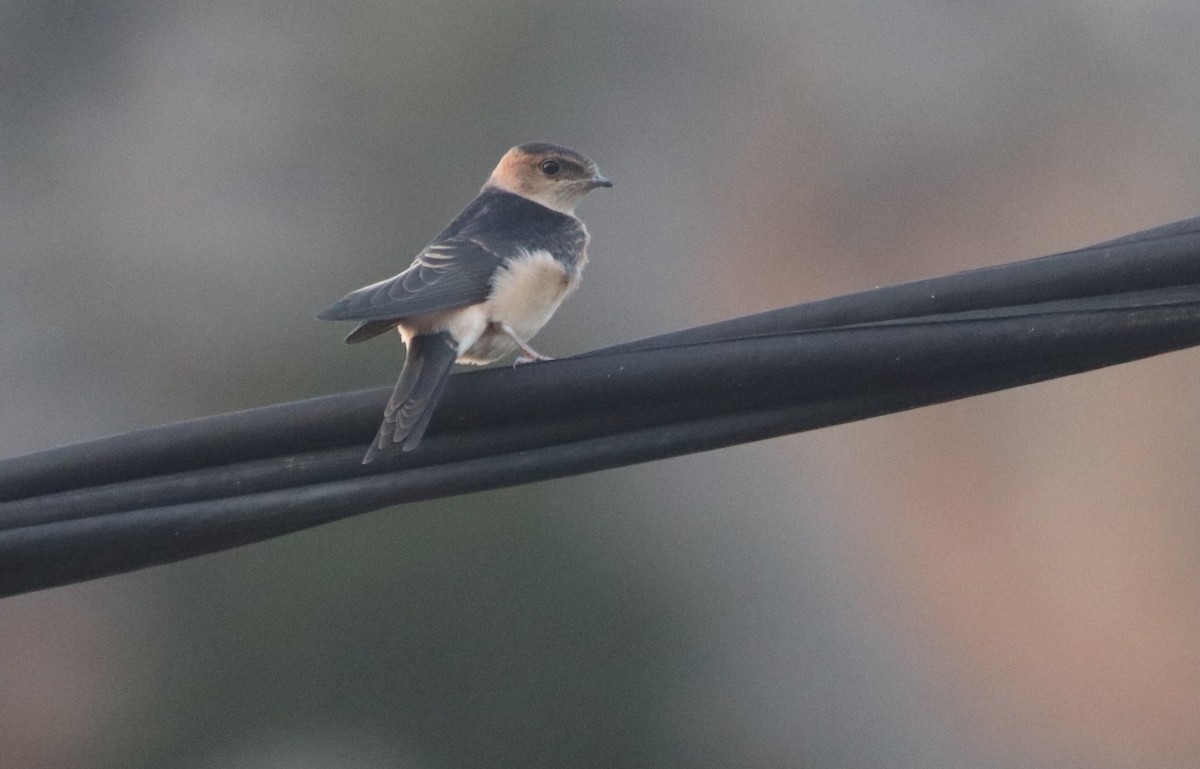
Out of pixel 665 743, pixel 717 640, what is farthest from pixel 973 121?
pixel 665 743

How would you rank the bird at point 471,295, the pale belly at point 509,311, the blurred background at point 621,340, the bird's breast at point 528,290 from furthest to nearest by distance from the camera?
the blurred background at point 621,340, the bird's breast at point 528,290, the pale belly at point 509,311, the bird at point 471,295

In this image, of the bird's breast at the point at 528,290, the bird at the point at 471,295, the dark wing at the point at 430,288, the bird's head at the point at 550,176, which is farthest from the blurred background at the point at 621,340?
the dark wing at the point at 430,288

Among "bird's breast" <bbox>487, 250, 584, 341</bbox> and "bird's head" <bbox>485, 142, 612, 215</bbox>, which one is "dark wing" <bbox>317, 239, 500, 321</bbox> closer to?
"bird's breast" <bbox>487, 250, 584, 341</bbox>

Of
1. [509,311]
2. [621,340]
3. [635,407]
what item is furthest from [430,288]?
[621,340]

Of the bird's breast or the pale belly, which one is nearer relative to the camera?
the pale belly

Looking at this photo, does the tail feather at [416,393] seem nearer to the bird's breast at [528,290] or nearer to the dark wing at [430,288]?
the dark wing at [430,288]

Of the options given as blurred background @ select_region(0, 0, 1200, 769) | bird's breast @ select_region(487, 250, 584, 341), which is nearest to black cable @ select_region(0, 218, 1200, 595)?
bird's breast @ select_region(487, 250, 584, 341)

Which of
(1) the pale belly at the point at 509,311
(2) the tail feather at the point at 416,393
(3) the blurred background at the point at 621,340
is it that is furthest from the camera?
(3) the blurred background at the point at 621,340
